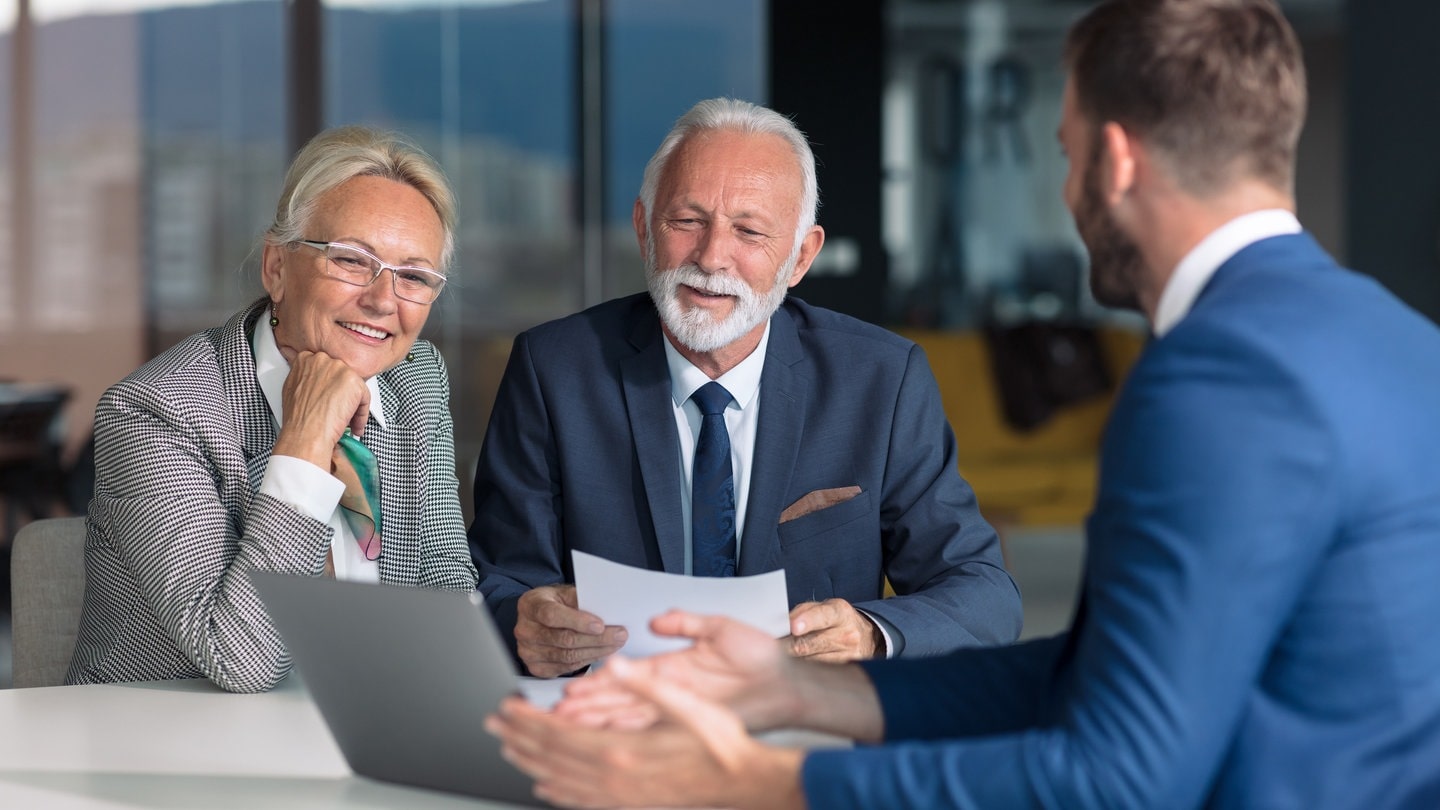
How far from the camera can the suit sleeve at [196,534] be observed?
67.0 inches

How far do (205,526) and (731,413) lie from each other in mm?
788

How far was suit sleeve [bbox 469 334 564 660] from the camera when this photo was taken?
7.07 ft

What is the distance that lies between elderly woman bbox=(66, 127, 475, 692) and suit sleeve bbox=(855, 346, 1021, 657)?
2.05 ft

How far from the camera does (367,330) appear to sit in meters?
2.07

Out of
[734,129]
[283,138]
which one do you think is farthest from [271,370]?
[283,138]

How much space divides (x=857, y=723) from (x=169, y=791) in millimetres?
614

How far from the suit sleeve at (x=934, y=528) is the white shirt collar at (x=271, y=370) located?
0.74 meters

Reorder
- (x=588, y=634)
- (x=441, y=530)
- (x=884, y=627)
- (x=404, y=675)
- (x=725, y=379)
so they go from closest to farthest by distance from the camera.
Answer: (x=404, y=675)
(x=588, y=634)
(x=884, y=627)
(x=441, y=530)
(x=725, y=379)

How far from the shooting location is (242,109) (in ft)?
18.8

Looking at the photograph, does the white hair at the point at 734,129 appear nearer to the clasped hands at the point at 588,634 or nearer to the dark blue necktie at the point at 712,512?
the dark blue necktie at the point at 712,512

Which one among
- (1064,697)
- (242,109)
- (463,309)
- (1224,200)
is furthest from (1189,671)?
(463,309)

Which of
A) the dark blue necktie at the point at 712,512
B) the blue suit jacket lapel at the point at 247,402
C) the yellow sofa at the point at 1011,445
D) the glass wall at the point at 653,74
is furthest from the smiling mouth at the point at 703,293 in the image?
the yellow sofa at the point at 1011,445

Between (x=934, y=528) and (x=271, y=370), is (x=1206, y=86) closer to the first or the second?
(x=934, y=528)

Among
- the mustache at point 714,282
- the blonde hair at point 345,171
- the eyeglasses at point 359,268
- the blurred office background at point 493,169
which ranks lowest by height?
the blurred office background at point 493,169
